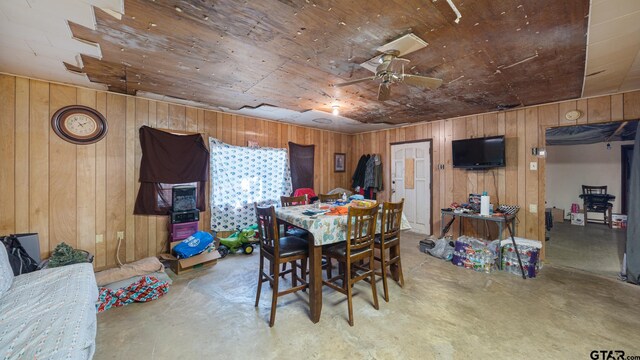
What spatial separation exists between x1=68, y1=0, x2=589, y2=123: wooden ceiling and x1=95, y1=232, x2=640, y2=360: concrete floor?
2.33 m

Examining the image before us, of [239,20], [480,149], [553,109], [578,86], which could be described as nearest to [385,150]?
[480,149]

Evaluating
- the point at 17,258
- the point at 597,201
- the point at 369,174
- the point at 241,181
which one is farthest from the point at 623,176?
the point at 17,258

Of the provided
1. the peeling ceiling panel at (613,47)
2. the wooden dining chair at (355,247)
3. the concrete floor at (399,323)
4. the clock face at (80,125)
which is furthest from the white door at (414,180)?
the clock face at (80,125)

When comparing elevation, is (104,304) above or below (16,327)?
below

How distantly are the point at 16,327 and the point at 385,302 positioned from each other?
100 inches

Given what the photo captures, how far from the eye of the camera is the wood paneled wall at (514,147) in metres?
3.20

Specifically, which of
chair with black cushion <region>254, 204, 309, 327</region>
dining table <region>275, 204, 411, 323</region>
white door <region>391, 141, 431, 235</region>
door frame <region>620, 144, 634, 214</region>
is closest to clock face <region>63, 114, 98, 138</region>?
chair with black cushion <region>254, 204, 309, 327</region>

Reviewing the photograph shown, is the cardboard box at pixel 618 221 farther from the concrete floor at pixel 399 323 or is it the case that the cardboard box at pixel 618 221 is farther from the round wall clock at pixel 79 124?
the round wall clock at pixel 79 124

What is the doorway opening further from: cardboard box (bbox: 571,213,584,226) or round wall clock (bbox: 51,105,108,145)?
round wall clock (bbox: 51,105,108,145)

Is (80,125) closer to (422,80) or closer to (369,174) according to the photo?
(422,80)

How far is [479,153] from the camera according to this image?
4.05m

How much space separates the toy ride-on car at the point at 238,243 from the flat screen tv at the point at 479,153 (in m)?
3.78

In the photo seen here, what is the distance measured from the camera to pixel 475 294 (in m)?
2.59

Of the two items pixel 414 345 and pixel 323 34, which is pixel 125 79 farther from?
pixel 414 345
